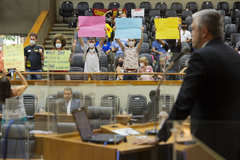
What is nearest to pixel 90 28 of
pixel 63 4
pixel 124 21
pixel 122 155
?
pixel 124 21

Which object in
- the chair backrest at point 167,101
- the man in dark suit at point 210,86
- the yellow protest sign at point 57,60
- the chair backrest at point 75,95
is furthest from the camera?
the chair backrest at point 167,101

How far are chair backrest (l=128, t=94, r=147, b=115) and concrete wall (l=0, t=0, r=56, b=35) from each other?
6945mm

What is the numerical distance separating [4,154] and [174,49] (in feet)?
13.7

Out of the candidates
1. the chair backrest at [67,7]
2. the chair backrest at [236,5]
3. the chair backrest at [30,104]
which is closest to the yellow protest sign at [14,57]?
the chair backrest at [30,104]

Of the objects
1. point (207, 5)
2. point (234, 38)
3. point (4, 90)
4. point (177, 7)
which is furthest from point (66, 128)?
point (207, 5)

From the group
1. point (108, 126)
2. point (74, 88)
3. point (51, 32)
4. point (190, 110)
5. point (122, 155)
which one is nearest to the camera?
point (190, 110)

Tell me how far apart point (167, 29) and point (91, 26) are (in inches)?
51.8

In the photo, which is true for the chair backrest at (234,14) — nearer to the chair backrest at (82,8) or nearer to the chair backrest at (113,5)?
the chair backrest at (113,5)

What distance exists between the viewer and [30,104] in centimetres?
490

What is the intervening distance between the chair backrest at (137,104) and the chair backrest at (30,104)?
1.41 metres

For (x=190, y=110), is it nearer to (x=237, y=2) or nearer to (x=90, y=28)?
(x=90, y=28)

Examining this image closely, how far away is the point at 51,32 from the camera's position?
1073 centimetres

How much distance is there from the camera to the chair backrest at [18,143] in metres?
2.51

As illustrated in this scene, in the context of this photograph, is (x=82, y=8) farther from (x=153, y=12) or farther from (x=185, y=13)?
(x=185, y=13)
